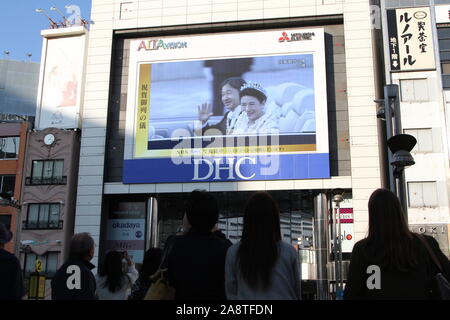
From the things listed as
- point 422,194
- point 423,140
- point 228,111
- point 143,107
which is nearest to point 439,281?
point 422,194

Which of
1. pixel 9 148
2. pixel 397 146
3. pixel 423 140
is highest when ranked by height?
pixel 9 148

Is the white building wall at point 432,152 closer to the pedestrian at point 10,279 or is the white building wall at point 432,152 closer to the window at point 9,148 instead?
the window at point 9,148

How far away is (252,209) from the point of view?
3.80 metres

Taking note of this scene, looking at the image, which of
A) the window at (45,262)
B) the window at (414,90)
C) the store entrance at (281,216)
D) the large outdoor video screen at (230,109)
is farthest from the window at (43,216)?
the window at (414,90)

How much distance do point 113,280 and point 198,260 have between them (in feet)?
8.34

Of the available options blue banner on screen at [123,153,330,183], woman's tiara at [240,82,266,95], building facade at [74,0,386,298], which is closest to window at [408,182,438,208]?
building facade at [74,0,386,298]

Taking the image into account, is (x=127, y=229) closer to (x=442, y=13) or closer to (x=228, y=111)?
(x=228, y=111)

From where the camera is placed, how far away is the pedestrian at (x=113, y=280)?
6027mm

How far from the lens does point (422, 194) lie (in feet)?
90.5

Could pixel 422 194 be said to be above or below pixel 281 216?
above

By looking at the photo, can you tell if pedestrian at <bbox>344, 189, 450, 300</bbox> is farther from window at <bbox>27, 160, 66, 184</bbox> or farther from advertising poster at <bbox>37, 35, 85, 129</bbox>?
advertising poster at <bbox>37, 35, 85, 129</bbox>

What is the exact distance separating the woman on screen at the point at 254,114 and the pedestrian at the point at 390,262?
2583cm

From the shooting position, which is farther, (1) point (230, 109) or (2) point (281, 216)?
(1) point (230, 109)

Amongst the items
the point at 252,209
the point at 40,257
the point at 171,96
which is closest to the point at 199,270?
the point at 252,209
